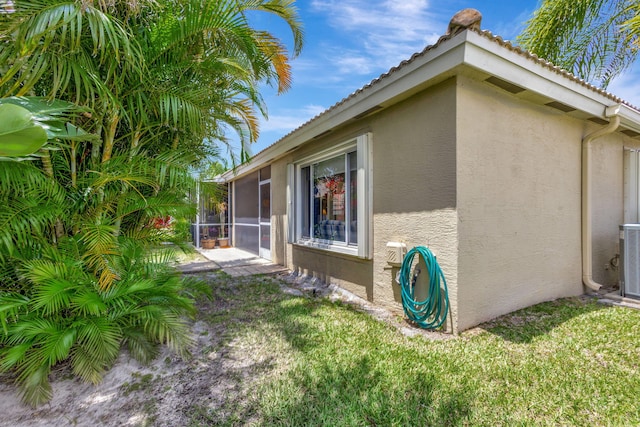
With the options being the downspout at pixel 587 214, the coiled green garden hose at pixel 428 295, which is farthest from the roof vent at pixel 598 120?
the coiled green garden hose at pixel 428 295

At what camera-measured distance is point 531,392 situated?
2.60 m

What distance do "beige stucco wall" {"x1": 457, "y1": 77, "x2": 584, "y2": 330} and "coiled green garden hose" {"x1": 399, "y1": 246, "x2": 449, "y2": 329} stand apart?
24 centimetres

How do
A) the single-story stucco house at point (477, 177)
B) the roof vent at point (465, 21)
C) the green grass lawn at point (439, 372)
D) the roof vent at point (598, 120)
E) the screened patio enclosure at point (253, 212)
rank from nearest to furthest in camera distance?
the green grass lawn at point (439, 372) < the roof vent at point (465, 21) < the single-story stucco house at point (477, 177) < the roof vent at point (598, 120) < the screened patio enclosure at point (253, 212)

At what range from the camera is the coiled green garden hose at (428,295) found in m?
3.88

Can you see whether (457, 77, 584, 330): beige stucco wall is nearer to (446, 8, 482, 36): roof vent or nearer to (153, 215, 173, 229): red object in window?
(446, 8, 482, 36): roof vent

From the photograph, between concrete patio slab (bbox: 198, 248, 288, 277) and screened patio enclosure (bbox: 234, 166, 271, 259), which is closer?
concrete patio slab (bbox: 198, 248, 288, 277)

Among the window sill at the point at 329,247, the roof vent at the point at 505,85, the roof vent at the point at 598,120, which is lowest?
the window sill at the point at 329,247

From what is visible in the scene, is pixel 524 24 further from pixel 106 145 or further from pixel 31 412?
pixel 31 412

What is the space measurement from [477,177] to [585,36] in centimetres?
655

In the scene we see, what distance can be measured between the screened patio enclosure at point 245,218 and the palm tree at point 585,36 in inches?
325

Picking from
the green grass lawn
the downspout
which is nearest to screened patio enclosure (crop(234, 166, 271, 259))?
the green grass lawn

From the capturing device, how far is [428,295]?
399cm

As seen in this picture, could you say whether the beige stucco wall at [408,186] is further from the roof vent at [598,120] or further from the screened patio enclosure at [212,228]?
the screened patio enclosure at [212,228]

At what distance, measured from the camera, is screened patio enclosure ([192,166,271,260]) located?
995cm
